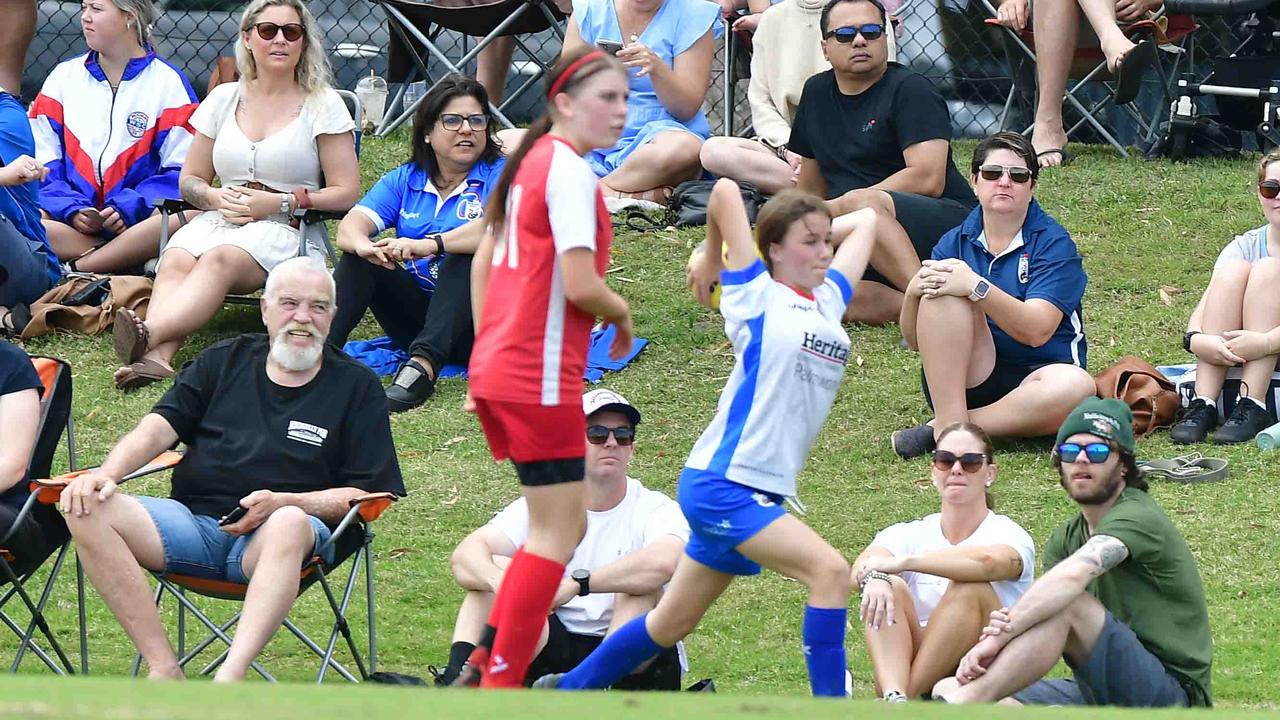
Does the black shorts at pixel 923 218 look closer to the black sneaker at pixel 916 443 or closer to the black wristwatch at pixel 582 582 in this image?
the black sneaker at pixel 916 443

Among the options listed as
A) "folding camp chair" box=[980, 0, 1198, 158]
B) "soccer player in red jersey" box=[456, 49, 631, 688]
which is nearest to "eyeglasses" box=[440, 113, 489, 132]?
"folding camp chair" box=[980, 0, 1198, 158]

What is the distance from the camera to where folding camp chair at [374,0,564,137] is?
980cm

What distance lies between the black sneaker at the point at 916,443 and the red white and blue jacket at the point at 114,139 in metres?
3.63

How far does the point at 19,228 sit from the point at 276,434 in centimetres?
323

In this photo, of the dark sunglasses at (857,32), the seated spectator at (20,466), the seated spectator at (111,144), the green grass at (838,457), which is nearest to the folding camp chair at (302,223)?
the seated spectator at (111,144)

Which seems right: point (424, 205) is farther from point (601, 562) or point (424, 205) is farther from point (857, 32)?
point (601, 562)

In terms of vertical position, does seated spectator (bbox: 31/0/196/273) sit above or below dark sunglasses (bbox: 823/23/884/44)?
below

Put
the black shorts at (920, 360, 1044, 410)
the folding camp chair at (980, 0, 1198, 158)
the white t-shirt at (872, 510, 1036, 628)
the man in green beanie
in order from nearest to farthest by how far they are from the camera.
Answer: the man in green beanie, the white t-shirt at (872, 510, 1036, 628), the black shorts at (920, 360, 1044, 410), the folding camp chair at (980, 0, 1198, 158)

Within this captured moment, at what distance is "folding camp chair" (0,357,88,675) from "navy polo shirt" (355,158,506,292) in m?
2.23

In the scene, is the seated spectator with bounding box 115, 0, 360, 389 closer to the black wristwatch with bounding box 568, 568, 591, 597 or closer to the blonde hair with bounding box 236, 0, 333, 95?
the blonde hair with bounding box 236, 0, 333, 95

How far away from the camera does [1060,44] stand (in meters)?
9.38

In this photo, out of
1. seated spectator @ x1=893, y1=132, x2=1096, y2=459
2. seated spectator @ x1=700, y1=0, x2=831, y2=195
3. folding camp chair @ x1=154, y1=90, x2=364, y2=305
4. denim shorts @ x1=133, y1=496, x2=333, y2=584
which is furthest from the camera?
seated spectator @ x1=700, y1=0, x2=831, y2=195

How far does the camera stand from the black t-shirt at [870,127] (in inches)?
303

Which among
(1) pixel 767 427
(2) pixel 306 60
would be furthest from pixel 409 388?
(1) pixel 767 427
